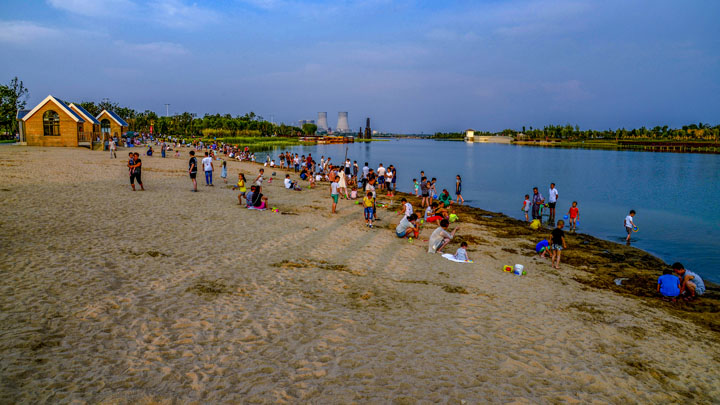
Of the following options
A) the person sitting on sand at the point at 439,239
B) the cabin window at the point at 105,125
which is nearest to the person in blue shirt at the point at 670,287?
the person sitting on sand at the point at 439,239

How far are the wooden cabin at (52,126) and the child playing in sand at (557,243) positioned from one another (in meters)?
48.1

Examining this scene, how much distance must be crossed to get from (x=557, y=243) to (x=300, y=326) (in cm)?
920

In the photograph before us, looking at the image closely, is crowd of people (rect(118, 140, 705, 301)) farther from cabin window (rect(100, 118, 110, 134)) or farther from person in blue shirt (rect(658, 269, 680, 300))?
cabin window (rect(100, 118, 110, 134))

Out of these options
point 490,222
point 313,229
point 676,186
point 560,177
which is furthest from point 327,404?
point 560,177

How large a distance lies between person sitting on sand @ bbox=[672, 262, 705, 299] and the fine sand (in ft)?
4.71

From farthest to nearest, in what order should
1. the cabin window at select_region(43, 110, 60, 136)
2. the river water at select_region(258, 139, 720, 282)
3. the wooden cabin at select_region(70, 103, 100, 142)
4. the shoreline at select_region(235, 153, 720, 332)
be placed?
the wooden cabin at select_region(70, 103, 100, 142)
the cabin window at select_region(43, 110, 60, 136)
the river water at select_region(258, 139, 720, 282)
the shoreline at select_region(235, 153, 720, 332)

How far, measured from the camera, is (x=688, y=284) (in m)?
9.77

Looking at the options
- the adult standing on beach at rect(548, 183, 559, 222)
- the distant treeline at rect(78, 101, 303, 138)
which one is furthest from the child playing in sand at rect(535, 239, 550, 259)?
the distant treeline at rect(78, 101, 303, 138)

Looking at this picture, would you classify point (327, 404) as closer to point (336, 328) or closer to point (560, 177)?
point (336, 328)

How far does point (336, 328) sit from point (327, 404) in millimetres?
2067

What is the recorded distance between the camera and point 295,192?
77.0ft

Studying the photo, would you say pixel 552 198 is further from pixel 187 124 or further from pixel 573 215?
pixel 187 124

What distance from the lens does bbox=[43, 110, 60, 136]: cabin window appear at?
39688 millimetres

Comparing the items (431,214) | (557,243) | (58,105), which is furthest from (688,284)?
(58,105)
